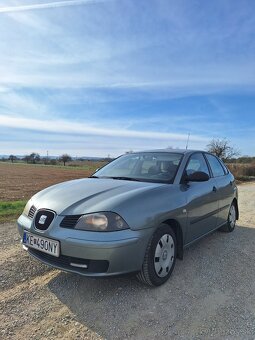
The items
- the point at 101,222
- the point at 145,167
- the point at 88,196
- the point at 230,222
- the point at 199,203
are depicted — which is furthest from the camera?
the point at 230,222

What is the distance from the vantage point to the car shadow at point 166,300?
2752mm

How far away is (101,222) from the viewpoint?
307cm

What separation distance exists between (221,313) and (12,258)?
284 centimetres

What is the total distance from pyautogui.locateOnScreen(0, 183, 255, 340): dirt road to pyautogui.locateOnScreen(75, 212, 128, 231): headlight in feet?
2.55

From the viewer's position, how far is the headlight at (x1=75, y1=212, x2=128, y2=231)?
306cm

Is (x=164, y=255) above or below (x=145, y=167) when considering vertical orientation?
below

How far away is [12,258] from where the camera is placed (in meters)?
4.32

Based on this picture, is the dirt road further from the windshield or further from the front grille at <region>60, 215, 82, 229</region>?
the windshield

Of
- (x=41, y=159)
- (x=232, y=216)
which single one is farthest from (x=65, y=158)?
(x=232, y=216)

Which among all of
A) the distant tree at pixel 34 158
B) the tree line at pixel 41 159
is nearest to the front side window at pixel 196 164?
the tree line at pixel 41 159

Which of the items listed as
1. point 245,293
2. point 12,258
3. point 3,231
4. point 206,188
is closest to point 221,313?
point 245,293

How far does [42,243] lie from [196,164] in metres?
2.65

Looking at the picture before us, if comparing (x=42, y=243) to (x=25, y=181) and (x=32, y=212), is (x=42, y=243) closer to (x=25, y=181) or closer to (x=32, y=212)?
(x=32, y=212)

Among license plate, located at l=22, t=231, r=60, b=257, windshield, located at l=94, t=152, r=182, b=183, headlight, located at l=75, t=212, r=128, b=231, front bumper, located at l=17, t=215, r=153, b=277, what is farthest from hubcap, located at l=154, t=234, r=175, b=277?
license plate, located at l=22, t=231, r=60, b=257
